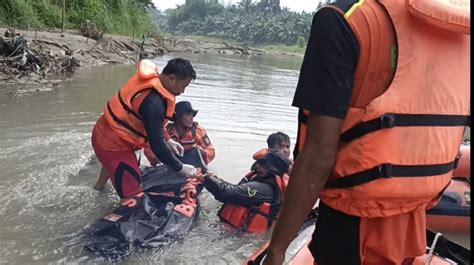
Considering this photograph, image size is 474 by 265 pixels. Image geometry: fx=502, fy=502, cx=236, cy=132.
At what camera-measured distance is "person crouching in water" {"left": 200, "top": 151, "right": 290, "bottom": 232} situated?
4285mm

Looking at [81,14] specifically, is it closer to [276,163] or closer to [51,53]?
[51,53]

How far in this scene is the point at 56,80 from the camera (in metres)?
11.2

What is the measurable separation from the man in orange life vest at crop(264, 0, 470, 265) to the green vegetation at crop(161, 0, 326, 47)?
5568 centimetres

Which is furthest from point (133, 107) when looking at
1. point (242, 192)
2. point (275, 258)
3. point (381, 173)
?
point (381, 173)

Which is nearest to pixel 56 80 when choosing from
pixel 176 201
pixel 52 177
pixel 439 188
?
pixel 52 177

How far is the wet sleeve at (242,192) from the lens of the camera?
4.25 m

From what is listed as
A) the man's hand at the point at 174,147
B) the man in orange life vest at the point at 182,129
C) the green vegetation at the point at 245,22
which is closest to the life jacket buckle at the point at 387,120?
the man's hand at the point at 174,147

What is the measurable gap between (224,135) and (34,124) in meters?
2.84

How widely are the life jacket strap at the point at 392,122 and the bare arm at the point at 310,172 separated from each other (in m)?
0.07

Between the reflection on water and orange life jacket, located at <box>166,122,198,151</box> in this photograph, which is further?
orange life jacket, located at <box>166,122,198,151</box>

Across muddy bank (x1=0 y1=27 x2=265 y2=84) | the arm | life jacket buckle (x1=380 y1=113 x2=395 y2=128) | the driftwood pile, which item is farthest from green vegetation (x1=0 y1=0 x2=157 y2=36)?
life jacket buckle (x1=380 y1=113 x2=395 y2=128)

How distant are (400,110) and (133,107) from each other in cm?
296

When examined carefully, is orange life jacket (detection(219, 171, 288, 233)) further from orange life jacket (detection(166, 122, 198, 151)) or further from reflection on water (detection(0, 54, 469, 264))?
orange life jacket (detection(166, 122, 198, 151))

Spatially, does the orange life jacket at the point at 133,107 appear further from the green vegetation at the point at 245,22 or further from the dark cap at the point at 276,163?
the green vegetation at the point at 245,22
